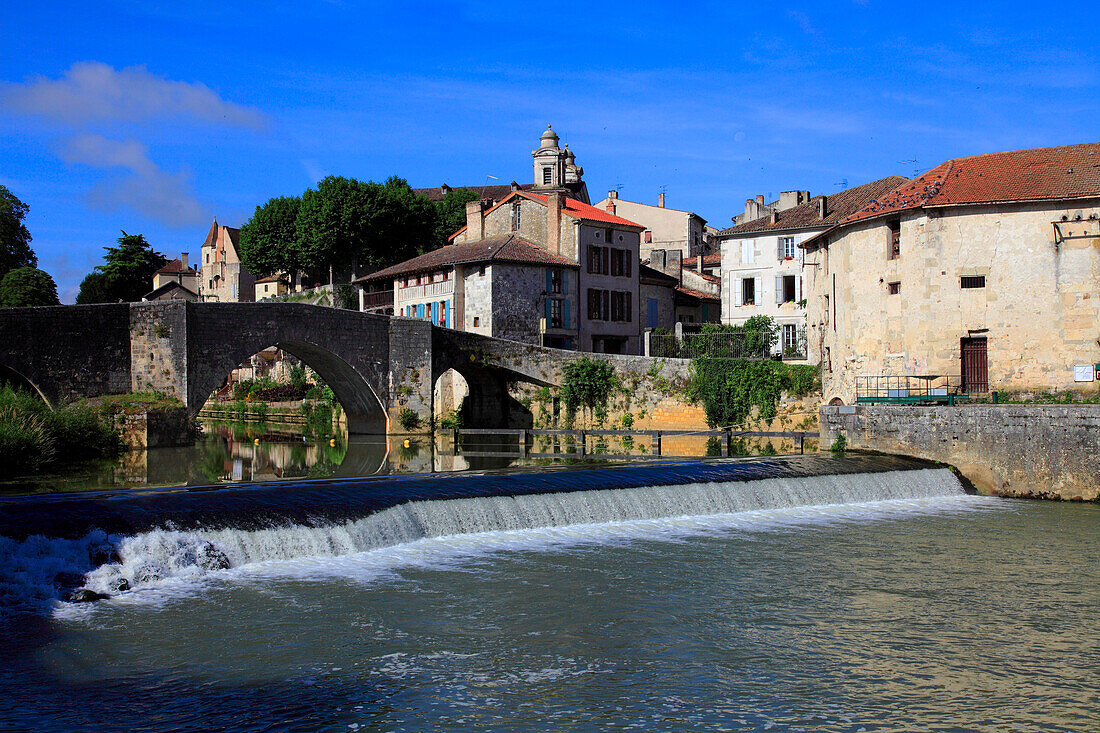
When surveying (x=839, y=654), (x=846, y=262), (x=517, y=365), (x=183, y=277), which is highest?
(x=183, y=277)

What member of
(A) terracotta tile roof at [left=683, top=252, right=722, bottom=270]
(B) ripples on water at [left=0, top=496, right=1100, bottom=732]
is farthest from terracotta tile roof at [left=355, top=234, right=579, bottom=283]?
(B) ripples on water at [left=0, top=496, right=1100, bottom=732]

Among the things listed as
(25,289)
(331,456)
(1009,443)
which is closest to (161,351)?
(331,456)

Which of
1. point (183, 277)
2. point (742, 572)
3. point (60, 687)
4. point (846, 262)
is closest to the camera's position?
point (60, 687)

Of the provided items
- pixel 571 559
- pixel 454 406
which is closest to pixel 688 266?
pixel 454 406

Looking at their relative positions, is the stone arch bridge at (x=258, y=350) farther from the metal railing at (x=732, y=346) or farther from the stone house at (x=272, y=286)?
the stone house at (x=272, y=286)

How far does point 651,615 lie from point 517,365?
2260 centimetres

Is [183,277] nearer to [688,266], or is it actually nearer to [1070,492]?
[688,266]

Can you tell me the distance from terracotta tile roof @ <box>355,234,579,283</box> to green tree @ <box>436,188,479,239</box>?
1246 centimetres

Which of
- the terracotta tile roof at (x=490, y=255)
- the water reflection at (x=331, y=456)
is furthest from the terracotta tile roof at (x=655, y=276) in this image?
the water reflection at (x=331, y=456)

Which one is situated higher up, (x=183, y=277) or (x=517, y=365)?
(x=183, y=277)

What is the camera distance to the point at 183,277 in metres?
75.4

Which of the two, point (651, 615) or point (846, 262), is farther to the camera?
point (846, 262)

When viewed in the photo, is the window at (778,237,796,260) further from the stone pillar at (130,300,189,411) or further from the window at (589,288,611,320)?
the stone pillar at (130,300,189,411)

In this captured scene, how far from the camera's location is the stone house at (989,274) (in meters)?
23.3
